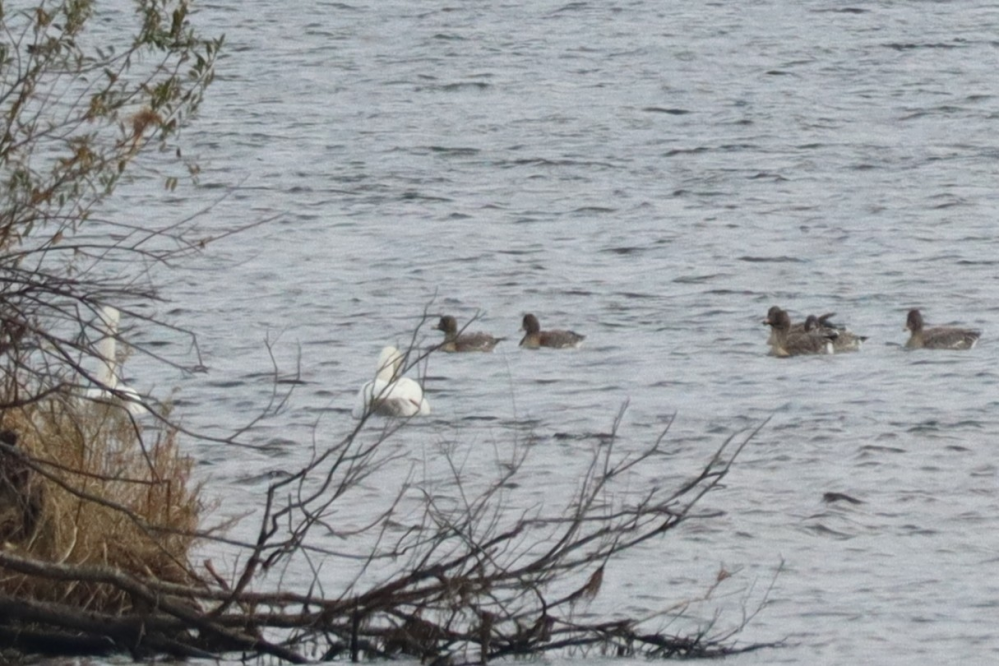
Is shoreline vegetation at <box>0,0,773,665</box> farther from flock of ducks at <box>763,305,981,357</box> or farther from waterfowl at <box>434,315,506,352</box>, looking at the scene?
waterfowl at <box>434,315,506,352</box>

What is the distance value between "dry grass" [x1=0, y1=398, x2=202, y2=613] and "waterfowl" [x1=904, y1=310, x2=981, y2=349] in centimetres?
914

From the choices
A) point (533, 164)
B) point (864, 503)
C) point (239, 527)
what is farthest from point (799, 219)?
point (239, 527)

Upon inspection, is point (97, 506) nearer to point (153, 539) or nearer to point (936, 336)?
point (153, 539)

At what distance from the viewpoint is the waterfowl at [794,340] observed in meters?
19.1

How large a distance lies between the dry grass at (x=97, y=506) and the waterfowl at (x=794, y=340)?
27.0 feet

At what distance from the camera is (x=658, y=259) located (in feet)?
77.7

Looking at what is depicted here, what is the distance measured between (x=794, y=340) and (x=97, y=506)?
31.4 feet

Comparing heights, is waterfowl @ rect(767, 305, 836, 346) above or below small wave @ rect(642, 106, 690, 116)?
above

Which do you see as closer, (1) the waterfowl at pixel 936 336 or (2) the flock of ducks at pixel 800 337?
(2) the flock of ducks at pixel 800 337

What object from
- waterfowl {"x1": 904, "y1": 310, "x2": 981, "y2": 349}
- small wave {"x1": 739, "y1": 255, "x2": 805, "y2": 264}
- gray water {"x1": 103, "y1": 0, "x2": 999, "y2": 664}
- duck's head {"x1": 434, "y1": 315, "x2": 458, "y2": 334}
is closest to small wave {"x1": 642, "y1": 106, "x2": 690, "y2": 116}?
gray water {"x1": 103, "y1": 0, "x2": 999, "y2": 664}

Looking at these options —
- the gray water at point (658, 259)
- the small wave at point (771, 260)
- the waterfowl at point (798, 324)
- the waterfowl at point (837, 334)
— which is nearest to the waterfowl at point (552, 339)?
the gray water at point (658, 259)

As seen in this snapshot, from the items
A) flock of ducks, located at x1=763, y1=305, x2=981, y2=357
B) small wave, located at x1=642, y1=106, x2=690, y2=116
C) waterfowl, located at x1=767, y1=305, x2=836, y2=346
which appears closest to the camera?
flock of ducks, located at x1=763, y1=305, x2=981, y2=357

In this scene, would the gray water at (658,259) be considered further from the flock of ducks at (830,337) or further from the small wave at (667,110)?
the flock of ducks at (830,337)

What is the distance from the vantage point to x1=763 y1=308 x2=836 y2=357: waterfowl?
1914cm
